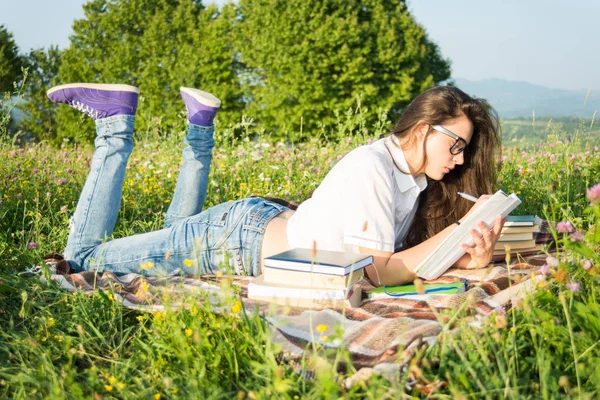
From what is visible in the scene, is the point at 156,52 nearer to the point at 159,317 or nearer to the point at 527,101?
the point at 527,101

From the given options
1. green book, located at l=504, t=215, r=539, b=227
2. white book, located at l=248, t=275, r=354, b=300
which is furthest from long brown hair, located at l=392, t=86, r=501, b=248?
white book, located at l=248, t=275, r=354, b=300

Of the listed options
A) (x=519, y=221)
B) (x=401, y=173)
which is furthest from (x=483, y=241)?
A: (x=519, y=221)

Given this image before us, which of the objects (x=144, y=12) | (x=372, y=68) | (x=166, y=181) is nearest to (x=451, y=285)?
(x=166, y=181)

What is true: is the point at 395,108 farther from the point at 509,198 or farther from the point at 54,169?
the point at 509,198

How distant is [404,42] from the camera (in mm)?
→ 31578

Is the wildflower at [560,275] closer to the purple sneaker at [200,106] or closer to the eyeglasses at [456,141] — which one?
the eyeglasses at [456,141]

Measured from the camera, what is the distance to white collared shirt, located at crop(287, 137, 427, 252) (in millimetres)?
3146

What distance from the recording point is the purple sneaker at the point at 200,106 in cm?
404

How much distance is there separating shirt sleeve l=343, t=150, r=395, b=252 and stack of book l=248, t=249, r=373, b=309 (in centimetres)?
13

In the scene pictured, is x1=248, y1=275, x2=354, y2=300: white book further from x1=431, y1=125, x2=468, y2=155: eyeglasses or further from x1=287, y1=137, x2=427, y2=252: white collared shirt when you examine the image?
x1=431, y1=125, x2=468, y2=155: eyeglasses

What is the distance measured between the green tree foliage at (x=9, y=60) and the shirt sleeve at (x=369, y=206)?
1474 inches

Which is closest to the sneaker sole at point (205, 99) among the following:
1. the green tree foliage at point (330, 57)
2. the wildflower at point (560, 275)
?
the wildflower at point (560, 275)

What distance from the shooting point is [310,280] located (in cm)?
295

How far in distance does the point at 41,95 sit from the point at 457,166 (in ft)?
129
